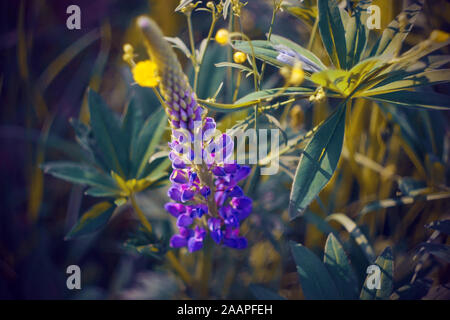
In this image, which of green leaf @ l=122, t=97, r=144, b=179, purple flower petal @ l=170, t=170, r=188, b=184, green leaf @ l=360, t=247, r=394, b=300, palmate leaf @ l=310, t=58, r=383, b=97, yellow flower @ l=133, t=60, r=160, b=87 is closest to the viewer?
yellow flower @ l=133, t=60, r=160, b=87

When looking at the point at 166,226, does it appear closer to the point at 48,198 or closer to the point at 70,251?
the point at 70,251

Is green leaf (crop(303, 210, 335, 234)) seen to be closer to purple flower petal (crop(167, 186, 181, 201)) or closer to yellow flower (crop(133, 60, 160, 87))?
purple flower petal (crop(167, 186, 181, 201))

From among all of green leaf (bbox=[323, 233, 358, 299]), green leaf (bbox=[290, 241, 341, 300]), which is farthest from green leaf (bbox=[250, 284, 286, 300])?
green leaf (bbox=[323, 233, 358, 299])

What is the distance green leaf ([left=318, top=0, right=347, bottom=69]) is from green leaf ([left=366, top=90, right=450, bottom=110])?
0.63 ft

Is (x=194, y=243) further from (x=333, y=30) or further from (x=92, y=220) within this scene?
(x=333, y=30)

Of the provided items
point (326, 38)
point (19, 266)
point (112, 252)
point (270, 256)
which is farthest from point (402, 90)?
point (19, 266)

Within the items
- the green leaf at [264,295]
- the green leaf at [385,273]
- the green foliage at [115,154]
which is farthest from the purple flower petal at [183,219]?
the green leaf at [385,273]

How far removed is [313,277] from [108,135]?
1024mm

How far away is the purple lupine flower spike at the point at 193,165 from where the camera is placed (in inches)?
Answer: 33.9

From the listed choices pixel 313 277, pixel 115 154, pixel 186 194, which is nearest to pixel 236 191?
pixel 186 194

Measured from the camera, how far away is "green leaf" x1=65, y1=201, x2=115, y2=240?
1.28 m

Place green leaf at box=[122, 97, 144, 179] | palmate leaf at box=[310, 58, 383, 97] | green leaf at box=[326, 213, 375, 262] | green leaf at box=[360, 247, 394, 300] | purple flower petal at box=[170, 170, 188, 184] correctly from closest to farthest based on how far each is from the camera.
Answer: palmate leaf at box=[310, 58, 383, 97]
purple flower petal at box=[170, 170, 188, 184]
green leaf at box=[360, 247, 394, 300]
green leaf at box=[326, 213, 375, 262]
green leaf at box=[122, 97, 144, 179]

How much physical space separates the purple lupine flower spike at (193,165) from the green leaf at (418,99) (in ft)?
1.89

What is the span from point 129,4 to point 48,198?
1.61 metres
